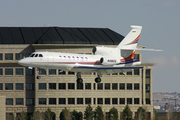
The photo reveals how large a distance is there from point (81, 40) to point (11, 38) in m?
19.5

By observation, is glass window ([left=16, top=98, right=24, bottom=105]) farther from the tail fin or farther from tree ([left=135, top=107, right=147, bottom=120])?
the tail fin

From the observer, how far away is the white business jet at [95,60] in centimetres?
7456

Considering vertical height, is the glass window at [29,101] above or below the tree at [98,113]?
above

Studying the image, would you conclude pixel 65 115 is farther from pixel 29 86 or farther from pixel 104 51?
pixel 104 51

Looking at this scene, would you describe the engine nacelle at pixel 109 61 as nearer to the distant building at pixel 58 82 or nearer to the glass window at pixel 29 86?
the distant building at pixel 58 82

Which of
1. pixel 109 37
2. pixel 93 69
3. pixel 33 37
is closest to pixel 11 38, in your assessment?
pixel 33 37

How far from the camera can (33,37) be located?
418 ft

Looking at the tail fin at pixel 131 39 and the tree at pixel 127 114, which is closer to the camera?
the tail fin at pixel 131 39

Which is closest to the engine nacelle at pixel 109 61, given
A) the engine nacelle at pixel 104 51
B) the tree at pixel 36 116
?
the engine nacelle at pixel 104 51

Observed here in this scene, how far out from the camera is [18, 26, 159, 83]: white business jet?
74562 millimetres

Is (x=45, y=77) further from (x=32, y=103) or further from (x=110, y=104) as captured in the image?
(x=110, y=104)

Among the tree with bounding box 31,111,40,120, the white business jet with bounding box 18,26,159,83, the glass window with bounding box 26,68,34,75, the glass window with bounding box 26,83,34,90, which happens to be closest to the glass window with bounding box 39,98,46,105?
the tree with bounding box 31,111,40,120

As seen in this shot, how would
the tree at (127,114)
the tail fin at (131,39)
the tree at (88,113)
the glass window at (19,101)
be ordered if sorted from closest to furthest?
the tail fin at (131,39)
the tree at (88,113)
the tree at (127,114)
the glass window at (19,101)

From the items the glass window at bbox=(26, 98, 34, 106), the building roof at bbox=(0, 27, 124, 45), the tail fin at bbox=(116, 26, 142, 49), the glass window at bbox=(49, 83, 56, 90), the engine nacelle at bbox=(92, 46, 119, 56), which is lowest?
the glass window at bbox=(26, 98, 34, 106)
